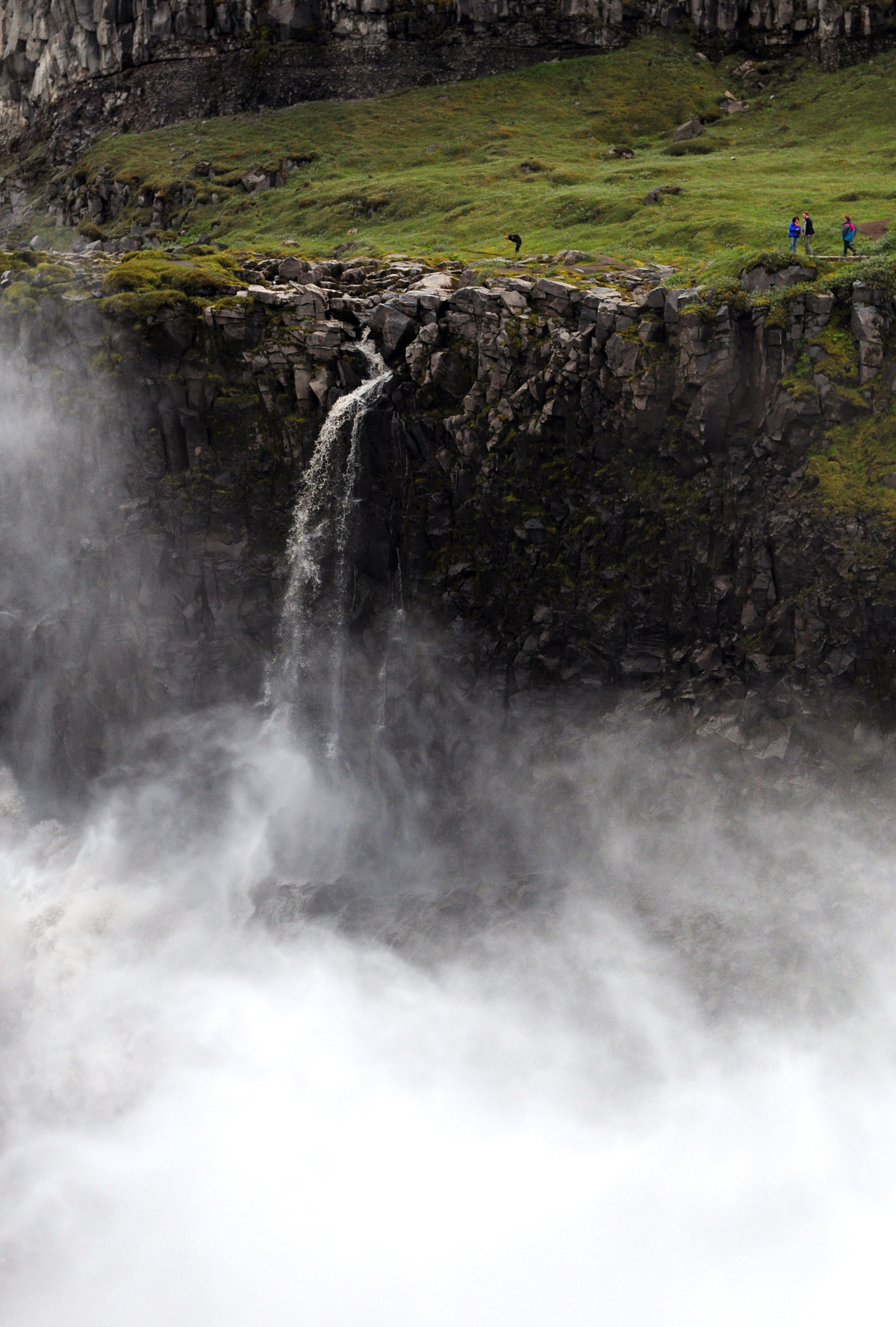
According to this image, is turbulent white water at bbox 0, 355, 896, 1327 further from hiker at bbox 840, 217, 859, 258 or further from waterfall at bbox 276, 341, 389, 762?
hiker at bbox 840, 217, 859, 258

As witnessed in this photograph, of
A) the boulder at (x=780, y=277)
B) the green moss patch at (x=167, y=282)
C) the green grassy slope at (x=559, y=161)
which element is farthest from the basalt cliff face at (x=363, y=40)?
the boulder at (x=780, y=277)

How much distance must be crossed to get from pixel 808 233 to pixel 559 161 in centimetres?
3689

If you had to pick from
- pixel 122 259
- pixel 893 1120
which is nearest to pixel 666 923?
pixel 893 1120

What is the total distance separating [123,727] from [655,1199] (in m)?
29.5

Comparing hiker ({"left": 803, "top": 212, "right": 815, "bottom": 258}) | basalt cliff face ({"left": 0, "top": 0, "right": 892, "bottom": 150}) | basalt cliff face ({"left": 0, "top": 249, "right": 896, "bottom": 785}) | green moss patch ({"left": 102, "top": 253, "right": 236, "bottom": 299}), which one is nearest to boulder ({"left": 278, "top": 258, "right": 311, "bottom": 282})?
basalt cliff face ({"left": 0, "top": 249, "right": 896, "bottom": 785})

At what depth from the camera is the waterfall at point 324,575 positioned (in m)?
42.0

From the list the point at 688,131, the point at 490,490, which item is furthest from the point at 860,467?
the point at 688,131

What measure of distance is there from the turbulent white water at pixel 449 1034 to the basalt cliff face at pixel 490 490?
2.67 m

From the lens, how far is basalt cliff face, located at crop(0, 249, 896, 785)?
35.1 m

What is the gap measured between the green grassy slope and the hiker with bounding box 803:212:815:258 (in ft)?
3.73

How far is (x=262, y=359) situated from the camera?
42.8 m

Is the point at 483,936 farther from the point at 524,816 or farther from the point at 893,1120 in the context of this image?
the point at 893,1120

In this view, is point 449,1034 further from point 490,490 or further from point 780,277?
point 780,277

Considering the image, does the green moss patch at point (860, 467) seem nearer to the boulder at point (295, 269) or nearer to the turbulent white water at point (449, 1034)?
the turbulent white water at point (449, 1034)
